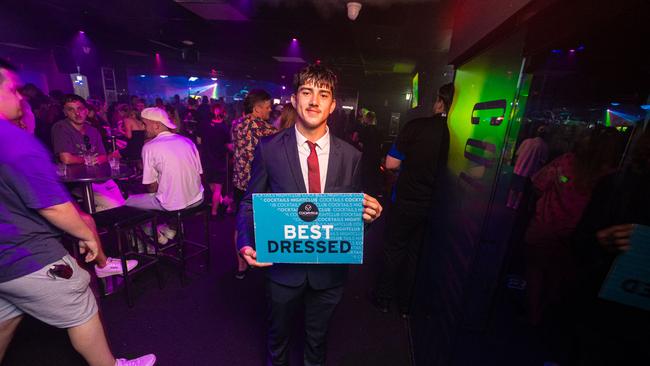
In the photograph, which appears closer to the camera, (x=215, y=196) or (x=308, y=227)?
(x=308, y=227)

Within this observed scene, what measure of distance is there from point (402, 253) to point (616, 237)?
72.8 inches

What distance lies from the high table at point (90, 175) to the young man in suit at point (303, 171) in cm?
211

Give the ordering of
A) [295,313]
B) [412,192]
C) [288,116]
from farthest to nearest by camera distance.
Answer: [288,116]
[412,192]
[295,313]

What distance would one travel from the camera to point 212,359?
6.98ft

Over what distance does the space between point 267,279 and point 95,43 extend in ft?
39.6

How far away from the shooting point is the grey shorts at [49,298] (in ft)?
4.56

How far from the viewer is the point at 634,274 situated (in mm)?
830

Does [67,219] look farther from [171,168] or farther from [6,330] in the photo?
[171,168]

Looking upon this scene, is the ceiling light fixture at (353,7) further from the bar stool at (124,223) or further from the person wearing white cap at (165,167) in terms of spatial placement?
the bar stool at (124,223)

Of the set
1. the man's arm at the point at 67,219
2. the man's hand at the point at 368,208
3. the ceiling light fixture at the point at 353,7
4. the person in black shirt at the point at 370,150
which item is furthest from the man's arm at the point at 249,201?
the person in black shirt at the point at 370,150

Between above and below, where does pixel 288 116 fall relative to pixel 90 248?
above

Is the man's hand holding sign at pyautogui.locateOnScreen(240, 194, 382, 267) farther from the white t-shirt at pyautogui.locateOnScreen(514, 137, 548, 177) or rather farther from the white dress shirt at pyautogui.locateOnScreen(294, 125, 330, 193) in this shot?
the white t-shirt at pyautogui.locateOnScreen(514, 137, 548, 177)

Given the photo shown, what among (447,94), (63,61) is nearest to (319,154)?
(447,94)

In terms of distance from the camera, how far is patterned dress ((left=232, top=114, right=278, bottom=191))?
310cm
